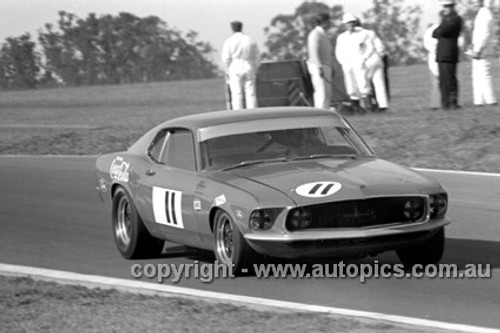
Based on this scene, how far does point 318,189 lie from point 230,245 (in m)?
0.78

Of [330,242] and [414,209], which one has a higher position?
[414,209]

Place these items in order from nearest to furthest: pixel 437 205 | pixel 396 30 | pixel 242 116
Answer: pixel 437 205, pixel 242 116, pixel 396 30

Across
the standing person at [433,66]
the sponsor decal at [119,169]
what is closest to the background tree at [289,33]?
the standing person at [433,66]

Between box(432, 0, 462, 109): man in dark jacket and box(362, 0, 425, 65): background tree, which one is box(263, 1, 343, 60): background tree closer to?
box(362, 0, 425, 65): background tree

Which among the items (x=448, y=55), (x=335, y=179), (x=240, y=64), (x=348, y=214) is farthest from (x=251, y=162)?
(x=240, y=64)

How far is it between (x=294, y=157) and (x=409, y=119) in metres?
8.95

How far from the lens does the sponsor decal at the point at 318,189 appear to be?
29.6ft

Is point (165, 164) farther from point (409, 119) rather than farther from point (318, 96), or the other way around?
point (318, 96)

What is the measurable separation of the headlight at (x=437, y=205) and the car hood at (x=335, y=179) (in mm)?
63

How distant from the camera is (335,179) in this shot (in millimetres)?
9219

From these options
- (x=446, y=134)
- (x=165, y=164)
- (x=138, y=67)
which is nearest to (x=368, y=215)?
(x=165, y=164)

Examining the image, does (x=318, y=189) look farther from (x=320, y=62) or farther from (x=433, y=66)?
(x=433, y=66)

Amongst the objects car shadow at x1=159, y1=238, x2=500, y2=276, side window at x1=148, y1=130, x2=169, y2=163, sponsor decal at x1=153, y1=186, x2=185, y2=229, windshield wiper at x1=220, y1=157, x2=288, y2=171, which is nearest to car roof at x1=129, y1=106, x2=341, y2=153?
side window at x1=148, y1=130, x2=169, y2=163

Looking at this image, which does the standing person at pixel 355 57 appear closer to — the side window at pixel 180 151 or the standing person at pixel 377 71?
the standing person at pixel 377 71
